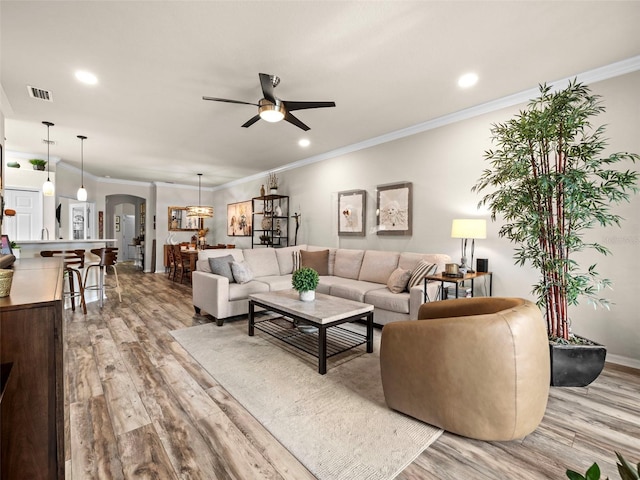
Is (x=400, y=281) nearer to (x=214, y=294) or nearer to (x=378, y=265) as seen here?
(x=378, y=265)

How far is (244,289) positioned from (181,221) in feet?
19.8

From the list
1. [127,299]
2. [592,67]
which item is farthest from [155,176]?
[592,67]

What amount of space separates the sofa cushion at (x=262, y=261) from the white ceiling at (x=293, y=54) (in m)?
2.05

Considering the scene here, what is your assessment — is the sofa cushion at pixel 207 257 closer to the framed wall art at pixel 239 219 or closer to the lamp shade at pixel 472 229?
the lamp shade at pixel 472 229

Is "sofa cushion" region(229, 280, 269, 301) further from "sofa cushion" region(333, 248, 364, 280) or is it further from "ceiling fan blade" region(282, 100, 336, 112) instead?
"ceiling fan blade" region(282, 100, 336, 112)

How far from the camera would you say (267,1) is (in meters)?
2.00

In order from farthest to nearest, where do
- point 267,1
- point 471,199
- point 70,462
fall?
point 471,199
point 267,1
point 70,462

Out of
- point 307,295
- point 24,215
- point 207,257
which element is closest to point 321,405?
point 307,295

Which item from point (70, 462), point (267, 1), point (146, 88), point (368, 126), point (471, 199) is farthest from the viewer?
point (368, 126)

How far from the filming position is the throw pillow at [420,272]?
3.61 metres

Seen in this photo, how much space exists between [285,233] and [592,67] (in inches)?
211

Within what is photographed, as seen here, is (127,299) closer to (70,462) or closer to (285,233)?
(285,233)

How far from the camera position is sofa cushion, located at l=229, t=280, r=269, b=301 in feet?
13.2

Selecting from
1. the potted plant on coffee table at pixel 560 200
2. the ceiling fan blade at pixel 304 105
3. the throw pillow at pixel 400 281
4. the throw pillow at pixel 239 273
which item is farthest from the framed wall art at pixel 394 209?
the throw pillow at pixel 239 273
